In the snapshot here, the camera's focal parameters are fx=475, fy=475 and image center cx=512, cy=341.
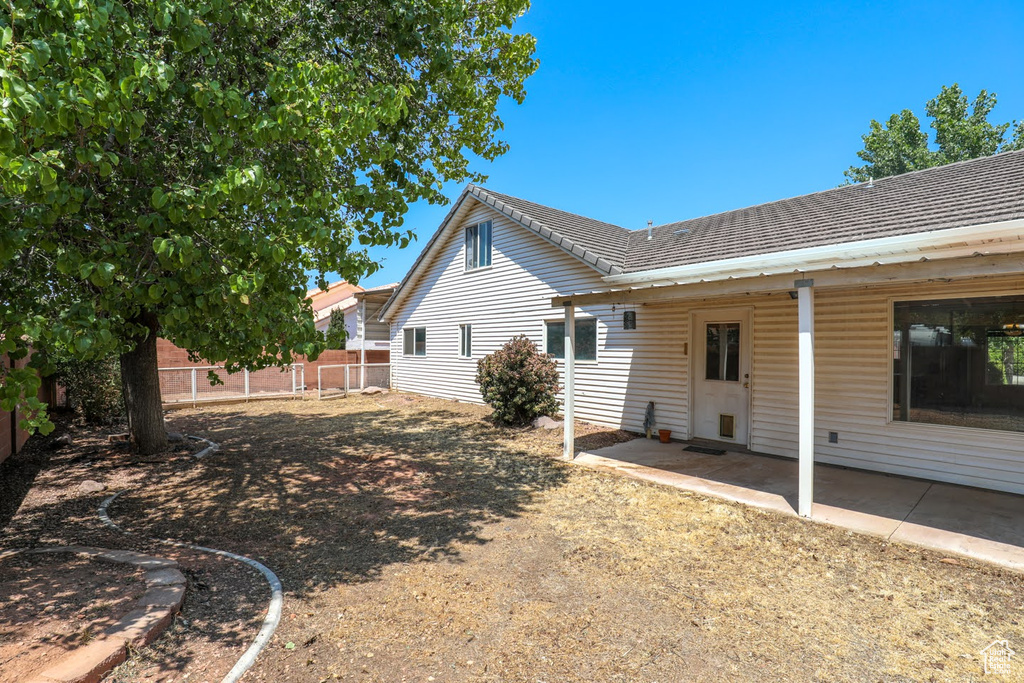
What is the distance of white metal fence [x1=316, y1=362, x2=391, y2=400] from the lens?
18.7 metres

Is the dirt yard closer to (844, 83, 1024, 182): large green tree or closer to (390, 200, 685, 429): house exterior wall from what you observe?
(390, 200, 685, 429): house exterior wall

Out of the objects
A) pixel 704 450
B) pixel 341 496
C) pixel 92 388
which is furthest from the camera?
pixel 92 388

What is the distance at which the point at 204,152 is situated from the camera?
194 inches

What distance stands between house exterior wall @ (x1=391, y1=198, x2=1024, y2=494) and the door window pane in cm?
36

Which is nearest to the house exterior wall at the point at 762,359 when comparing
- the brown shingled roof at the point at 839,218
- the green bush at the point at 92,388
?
the brown shingled roof at the point at 839,218

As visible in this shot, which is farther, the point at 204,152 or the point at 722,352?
the point at 722,352

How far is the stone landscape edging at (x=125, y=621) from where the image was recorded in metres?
2.46

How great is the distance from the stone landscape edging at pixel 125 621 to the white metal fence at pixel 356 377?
14.6m

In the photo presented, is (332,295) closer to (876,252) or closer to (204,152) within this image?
(204,152)

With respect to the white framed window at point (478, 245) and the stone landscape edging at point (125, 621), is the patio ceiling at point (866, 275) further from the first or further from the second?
the white framed window at point (478, 245)

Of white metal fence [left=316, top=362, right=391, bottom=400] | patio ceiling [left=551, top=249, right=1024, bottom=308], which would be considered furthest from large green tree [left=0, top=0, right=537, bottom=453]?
white metal fence [left=316, top=362, right=391, bottom=400]

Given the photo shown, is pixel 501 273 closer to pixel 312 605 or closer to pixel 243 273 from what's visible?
pixel 243 273

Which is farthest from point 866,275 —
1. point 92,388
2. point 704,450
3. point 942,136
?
point 942,136

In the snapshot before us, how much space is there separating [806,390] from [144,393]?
30.4 ft
